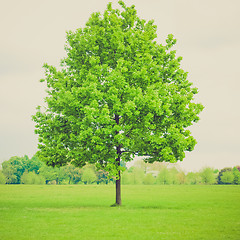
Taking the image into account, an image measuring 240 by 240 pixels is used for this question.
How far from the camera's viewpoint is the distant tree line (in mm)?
125312

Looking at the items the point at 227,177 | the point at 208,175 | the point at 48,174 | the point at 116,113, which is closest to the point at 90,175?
the point at 48,174

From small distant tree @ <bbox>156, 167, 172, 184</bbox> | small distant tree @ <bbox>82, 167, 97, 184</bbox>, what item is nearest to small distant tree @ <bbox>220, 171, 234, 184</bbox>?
small distant tree @ <bbox>156, 167, 172, 184</bbox>

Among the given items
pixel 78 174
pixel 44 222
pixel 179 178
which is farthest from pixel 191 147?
pixel 78 174

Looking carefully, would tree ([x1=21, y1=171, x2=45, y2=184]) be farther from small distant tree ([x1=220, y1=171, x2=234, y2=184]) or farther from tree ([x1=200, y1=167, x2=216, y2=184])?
small distant tree ([x1=220, y1=171, x2=234, y2=184])

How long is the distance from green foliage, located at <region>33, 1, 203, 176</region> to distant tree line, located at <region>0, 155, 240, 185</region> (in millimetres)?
92856

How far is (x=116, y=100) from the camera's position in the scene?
28562 millimetres

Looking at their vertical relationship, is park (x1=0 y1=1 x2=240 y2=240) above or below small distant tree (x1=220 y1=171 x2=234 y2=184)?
above

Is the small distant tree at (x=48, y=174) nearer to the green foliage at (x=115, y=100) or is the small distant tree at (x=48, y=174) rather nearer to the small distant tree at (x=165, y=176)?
the small distant tree at (x=165, y=176)

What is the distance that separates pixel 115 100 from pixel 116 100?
6.2 inches

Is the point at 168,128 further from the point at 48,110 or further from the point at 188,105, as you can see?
the point at 48,110

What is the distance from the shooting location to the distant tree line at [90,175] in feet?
411

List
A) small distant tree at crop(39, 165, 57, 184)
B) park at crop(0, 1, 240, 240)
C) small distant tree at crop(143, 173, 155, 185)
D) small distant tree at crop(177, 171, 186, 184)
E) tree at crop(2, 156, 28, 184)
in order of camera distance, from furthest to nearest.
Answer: tree at crop(2, 156, 28, 184) → small distant tree at crop(39, 165, 57, 184) → small distant tree at crop(177, 171, 186, 184) → small distant tree at crop(143, 173, 155, 185) → park at crop(0, 1, 240, 240)

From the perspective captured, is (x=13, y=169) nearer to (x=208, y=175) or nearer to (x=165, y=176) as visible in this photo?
(x=165, y=176)

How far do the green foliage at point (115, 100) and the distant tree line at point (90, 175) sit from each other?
305 feet
